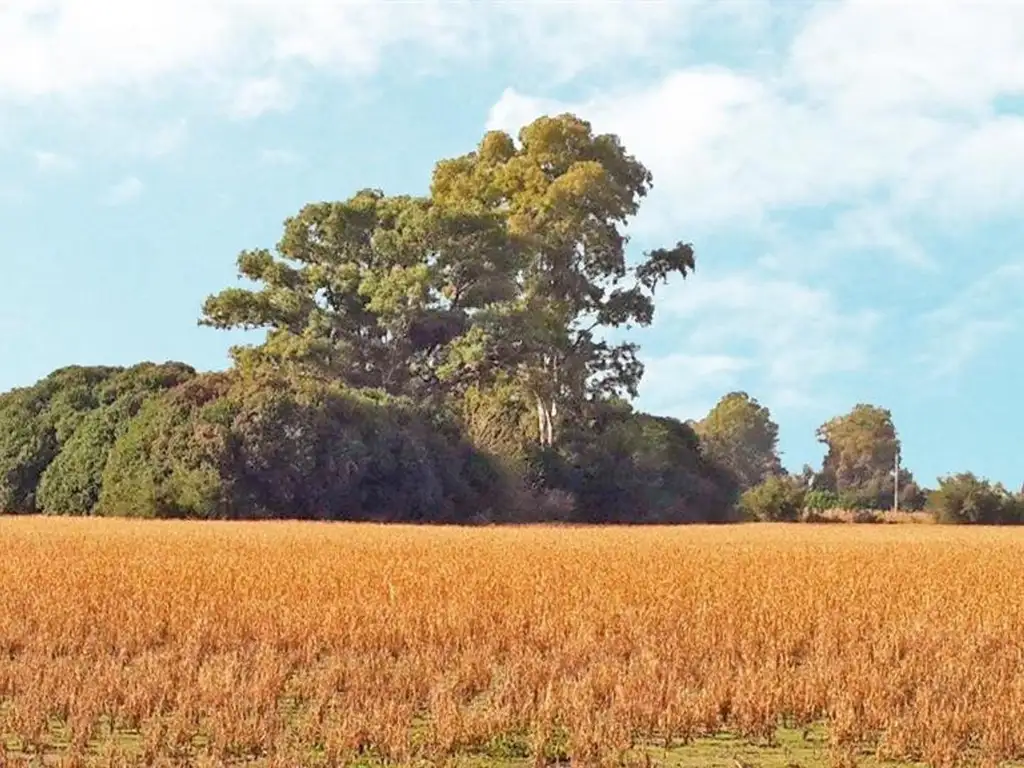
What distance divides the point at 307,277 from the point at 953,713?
126 feet

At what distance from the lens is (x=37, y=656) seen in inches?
349

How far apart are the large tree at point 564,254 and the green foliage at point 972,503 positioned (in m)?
12.7

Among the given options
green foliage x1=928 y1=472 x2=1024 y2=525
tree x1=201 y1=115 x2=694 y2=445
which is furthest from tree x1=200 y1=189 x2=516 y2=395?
green foliage x1=928 y1=472 x2=1024 y2=525

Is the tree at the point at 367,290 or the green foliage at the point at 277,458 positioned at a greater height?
the tree at the point at 367,290

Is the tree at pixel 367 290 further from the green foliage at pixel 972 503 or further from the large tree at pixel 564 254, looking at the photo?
the green foliage at pixel 972 503

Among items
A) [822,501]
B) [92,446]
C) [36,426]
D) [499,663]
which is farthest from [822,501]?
[499,663]

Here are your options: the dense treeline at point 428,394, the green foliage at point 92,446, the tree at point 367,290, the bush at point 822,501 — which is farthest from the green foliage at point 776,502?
the green foliage at point 92,446

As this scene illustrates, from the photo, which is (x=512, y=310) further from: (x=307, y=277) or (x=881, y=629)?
(x=881, y=629)

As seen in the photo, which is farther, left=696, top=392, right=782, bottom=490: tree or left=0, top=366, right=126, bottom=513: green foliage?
left=696, top=392, right=782, bottom=490: tree

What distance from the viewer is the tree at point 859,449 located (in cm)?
8644

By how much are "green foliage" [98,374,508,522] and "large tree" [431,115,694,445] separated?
523 centimetres

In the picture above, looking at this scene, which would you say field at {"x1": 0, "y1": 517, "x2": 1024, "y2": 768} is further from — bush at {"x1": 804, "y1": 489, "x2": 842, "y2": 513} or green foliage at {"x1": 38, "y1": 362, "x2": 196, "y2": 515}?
bush at {"x1": 804, "y1": 489, "x2": 842, "y2": 513}

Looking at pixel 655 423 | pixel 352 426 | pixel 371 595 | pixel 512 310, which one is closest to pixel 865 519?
pixel 655 423

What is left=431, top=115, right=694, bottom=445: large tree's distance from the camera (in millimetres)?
44656
